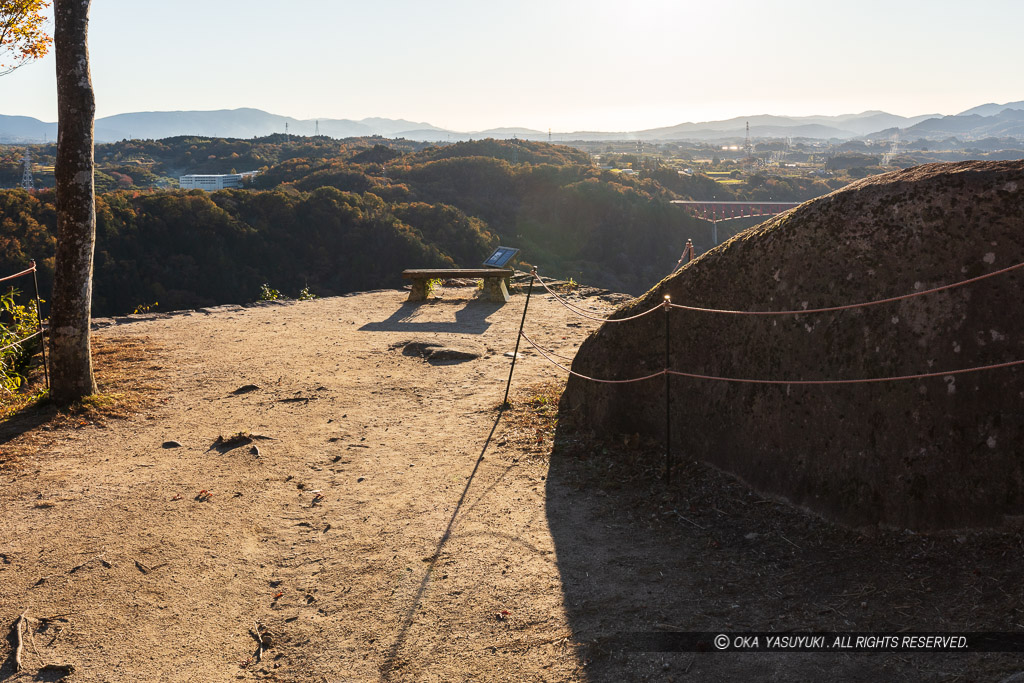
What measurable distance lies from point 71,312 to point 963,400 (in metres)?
7.95

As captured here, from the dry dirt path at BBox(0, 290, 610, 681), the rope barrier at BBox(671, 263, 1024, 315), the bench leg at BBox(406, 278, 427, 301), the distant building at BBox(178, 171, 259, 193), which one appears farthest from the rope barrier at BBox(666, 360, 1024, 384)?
the distant building at BBox(178, 171, 259, 193)

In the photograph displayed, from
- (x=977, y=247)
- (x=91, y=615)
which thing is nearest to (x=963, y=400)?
(x=977, y=247)

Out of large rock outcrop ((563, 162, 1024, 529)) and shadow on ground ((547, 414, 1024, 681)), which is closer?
shadow on ground ((547, 414, 1024, 681))

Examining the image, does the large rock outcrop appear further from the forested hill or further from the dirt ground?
the forested hill

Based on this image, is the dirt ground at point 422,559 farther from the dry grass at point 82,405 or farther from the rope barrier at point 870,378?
the rope barrier at point 870,378

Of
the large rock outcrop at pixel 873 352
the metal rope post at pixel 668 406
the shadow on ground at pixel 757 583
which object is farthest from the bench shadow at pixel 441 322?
the shadow on ground at pixel 757 583

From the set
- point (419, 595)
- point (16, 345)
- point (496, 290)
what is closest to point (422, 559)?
point (419, 595)

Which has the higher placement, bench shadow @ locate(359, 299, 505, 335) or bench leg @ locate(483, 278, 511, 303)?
bench leg @ locate(483, 278, 511, 303)

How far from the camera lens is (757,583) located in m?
3.93

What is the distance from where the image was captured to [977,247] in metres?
4.18

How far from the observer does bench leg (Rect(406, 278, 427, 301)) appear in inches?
571

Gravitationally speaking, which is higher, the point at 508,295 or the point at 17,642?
the point at 508,295

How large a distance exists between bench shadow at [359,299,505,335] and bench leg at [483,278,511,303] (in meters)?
0.16

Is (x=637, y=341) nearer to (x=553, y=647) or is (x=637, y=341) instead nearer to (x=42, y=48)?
(x=553, y=647)
